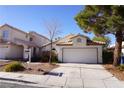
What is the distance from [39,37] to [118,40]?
15.2 meters

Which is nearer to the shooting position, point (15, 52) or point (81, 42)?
point (81, 42)

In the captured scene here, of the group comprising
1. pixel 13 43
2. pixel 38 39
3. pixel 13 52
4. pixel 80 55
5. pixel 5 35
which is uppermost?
pixel 5 35

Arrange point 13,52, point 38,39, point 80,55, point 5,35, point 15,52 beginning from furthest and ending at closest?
point 38,39 < point 5,35 < point 15,52 < point 13,52 < point 80,55

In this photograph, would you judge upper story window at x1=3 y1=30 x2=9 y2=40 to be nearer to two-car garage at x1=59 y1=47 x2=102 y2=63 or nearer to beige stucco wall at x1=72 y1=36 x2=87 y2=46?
two-car garage at x1=59 y1=47 x2=102 y2=63

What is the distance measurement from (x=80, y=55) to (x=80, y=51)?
1.39 ft

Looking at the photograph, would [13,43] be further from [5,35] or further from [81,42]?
[81,42]

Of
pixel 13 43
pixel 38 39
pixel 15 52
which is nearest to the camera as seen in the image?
pixel 13 43

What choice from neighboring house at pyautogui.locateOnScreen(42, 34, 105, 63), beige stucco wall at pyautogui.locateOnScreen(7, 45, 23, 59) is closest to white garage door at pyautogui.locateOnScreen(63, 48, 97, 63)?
neighboring house at pyautogui.locateOnScreen(42, 34, 105, 63)

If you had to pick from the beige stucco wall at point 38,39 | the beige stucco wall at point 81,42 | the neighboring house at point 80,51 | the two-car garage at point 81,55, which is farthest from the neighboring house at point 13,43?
the beige stucco wall at point 81,42

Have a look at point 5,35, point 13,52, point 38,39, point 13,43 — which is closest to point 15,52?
point 13,52

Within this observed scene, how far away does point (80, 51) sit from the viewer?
21.5 metres

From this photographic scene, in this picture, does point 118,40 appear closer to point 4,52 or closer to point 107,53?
point 107,53

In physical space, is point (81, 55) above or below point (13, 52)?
below
